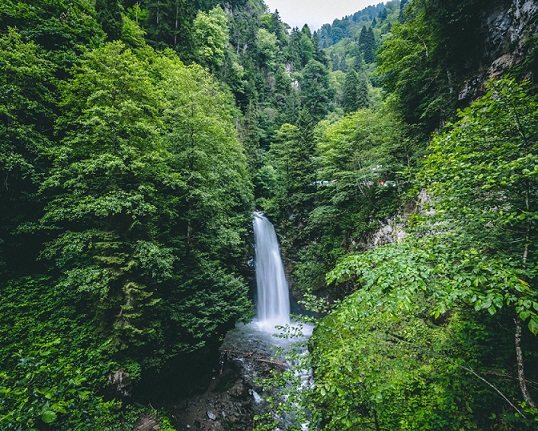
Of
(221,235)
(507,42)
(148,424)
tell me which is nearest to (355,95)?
(507,42)

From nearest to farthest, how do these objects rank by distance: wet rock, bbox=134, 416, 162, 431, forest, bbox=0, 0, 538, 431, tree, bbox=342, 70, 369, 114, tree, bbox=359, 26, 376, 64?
forest, bbox=0, 0, 538, 431 → wet rock, bbox=134, 416, 162, 431 → tree, bbox=342, 70, 369, 114 → tree, bbox=359, 26, 376, 64

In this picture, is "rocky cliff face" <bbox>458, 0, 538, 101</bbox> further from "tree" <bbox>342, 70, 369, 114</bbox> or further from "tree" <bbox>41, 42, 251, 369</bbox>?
"tree" <bbox>342, 70, 369, 114</bbox>

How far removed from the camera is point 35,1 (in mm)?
9922

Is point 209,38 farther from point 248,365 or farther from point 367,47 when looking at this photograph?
point 367,47

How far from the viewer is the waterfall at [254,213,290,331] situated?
19.5 m

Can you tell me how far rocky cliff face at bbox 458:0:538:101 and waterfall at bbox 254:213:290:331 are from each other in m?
16.5

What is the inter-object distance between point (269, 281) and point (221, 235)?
10294 millimetres

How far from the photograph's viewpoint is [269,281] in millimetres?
20703

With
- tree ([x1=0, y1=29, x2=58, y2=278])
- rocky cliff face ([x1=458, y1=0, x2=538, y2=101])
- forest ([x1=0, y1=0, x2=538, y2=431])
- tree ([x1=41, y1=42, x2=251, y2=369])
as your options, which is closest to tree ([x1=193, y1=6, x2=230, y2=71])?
forest ([x1=0, y1=0, x2=538, y2=431])

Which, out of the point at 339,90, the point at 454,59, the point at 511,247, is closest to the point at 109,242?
the point at 511,247

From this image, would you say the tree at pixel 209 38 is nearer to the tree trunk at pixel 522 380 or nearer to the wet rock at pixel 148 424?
the wet rock at pixel 148 424

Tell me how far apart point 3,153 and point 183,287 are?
7193 mm

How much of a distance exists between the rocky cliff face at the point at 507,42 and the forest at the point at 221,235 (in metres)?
0.06

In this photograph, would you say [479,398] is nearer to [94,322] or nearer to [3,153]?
[94,322]
